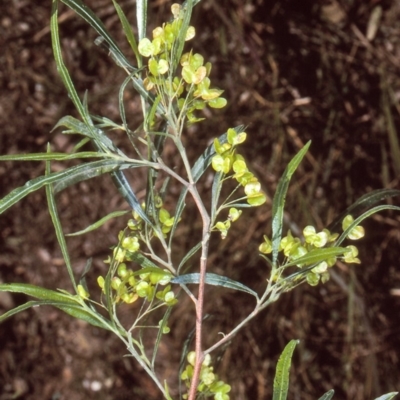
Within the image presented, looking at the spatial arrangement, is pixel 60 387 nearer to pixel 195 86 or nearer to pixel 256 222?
pixel 256 222

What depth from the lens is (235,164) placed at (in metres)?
0.71

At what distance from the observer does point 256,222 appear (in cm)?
204

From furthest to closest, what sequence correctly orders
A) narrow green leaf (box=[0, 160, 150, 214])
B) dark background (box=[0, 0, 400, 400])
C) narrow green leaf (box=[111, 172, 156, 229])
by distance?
dark background (box=[0, 0, 400, 400])
narrow green leaf (box=[111, 172, 156, 229])
narrow green leaf (box=[0, 160, 150, 214])

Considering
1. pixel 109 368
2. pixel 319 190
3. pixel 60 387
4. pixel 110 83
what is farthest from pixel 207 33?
pixel 60 387

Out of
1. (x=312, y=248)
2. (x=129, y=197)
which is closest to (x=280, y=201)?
(x=312, y=248)

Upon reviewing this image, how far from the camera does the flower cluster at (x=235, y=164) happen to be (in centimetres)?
70

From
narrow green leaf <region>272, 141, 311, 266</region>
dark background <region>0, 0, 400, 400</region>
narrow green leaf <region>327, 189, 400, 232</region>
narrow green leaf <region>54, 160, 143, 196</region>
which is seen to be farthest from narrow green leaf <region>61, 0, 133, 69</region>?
dark background <region>0, 0, 400, 400</region>

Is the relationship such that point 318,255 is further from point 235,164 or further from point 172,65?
point 172,65

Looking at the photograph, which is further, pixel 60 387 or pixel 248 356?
pixel 60 387

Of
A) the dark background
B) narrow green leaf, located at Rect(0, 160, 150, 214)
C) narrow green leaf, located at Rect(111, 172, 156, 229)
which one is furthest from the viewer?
the dark background

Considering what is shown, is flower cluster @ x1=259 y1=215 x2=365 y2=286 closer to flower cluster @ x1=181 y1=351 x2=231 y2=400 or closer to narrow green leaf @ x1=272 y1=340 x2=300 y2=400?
narrow green leaf @ x1=272 y1=340 x2=300 y2=400

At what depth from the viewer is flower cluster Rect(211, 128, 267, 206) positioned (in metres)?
0.70

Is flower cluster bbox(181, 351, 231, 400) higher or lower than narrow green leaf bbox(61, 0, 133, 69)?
lower

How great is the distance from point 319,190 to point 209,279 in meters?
1.32
